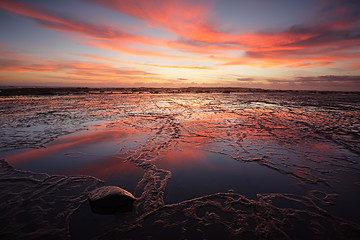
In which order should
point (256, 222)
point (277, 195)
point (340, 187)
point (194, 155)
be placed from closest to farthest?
point (256, 222)
point (277, 195)
point (340, 187)
point (194, 155)

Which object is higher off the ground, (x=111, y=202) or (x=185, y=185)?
(x=111, y=202)

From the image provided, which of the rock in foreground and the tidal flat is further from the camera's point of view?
the rock in foreground

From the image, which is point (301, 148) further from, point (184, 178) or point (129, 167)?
point (129, 167)

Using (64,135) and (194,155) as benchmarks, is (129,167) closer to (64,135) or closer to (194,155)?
(194,155)

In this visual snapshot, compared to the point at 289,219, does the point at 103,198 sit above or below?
above

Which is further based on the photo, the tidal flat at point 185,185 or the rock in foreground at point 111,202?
the rock in foreground at point 111,202

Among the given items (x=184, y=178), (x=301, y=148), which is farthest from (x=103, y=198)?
(x=301, y=148)

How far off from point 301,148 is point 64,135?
36.4 ft

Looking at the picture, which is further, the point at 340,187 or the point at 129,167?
the point at 129,167

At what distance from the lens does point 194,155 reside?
6172 millimetres

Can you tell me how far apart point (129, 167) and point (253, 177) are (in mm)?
3736

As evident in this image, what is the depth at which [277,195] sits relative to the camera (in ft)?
12.8

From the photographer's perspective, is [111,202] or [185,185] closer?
[111,202]

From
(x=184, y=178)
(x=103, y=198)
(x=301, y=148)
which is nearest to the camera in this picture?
(x=103, y=198)
